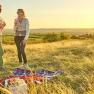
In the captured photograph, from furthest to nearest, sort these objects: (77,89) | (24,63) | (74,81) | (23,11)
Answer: (24,63), (23,11), (74,81), (77,89)

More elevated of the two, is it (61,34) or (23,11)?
(23,11)

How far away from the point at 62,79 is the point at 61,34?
63.8 metres

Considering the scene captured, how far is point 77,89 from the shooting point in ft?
32.0

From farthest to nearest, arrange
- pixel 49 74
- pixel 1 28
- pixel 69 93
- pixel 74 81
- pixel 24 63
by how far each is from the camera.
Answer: pixel 24 63 < pixel 1 28 < pixel 49 74 < pixel 74 81 < pixel 69 93

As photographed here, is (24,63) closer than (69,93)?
No

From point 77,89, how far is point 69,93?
8.18 feet

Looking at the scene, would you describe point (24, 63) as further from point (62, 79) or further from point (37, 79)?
point (37, 79)

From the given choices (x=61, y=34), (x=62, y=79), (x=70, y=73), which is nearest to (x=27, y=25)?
(x=70, y=73)

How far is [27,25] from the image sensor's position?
1383 cm

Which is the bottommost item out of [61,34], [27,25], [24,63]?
[61,34]

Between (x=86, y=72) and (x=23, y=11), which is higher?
(x=23, y=11)

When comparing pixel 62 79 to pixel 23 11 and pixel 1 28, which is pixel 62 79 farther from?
pixel 23 11

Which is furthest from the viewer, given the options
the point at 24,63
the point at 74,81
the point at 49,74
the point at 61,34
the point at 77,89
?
the point at 61,34

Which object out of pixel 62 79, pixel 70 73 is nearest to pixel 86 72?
pixel 70 73
